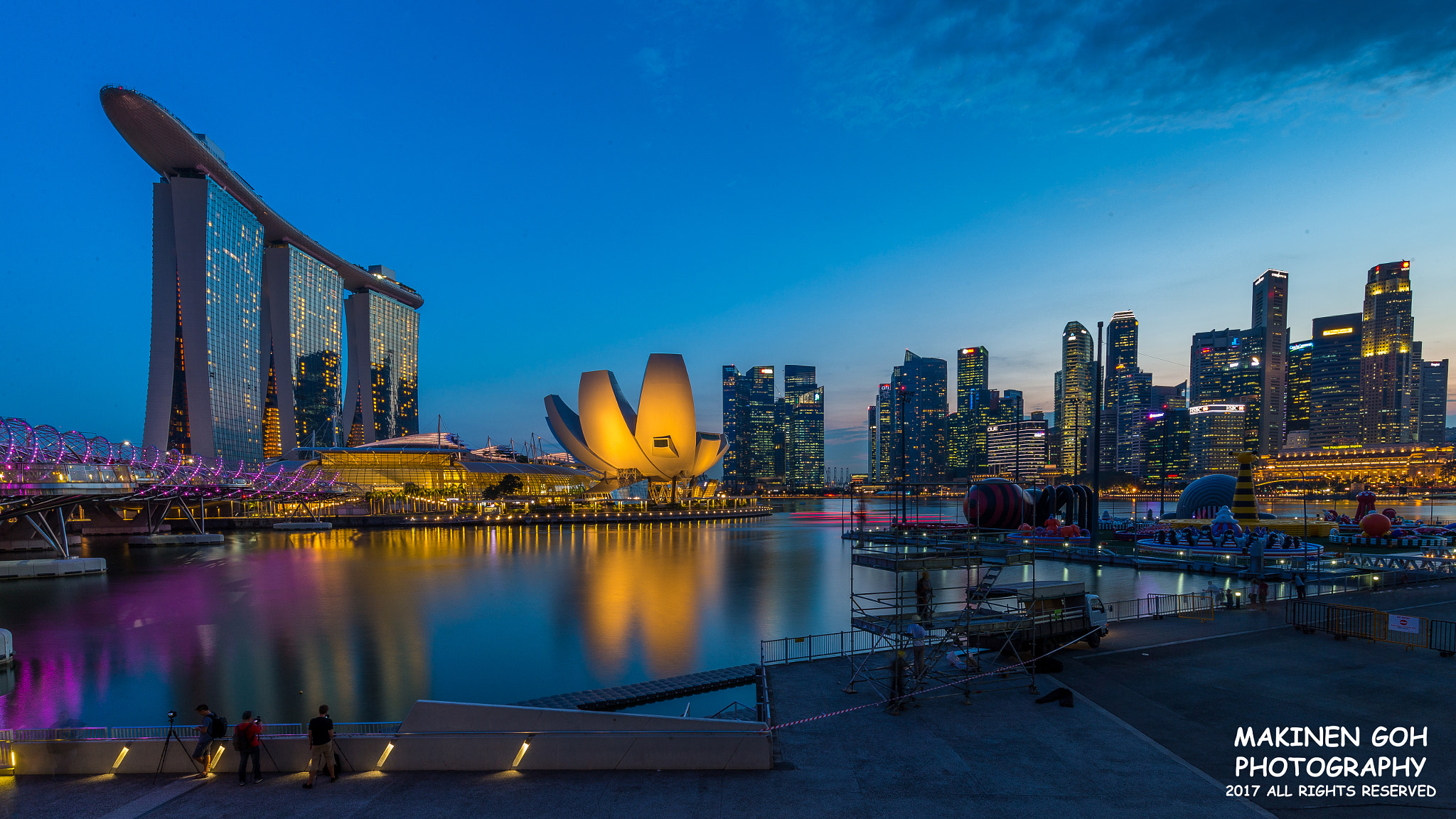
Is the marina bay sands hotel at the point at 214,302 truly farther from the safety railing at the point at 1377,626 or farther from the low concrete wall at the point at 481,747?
the safety railing at the point at 1377,626

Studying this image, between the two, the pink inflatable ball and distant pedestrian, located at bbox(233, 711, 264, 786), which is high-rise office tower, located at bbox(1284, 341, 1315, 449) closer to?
the pink inflatable ball

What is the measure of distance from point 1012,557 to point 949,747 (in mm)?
4152

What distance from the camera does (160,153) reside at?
65.6m

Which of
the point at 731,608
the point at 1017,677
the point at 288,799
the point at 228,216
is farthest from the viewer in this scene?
the point at 228,216

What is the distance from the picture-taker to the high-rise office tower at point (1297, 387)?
184750mm

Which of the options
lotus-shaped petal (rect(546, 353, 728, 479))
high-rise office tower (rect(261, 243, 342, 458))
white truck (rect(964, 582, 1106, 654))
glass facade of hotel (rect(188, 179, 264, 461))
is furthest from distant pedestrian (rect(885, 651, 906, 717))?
high-rise office tower (rect(261, 243, 342, 458))

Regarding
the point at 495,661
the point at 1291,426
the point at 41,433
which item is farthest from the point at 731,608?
the point at 1291,426

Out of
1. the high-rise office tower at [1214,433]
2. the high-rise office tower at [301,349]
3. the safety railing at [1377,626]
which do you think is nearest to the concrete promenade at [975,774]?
the safety railing at [1377,626]

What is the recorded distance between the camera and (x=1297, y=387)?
18712 cm

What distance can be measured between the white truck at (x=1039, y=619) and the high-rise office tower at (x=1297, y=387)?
719 feet

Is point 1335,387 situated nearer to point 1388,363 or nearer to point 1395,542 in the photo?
point 1388,363

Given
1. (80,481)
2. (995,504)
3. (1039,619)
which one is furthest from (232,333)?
(1039,619)

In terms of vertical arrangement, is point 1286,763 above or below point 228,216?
below

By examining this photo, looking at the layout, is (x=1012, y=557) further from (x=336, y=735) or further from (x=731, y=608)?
(x=731, y=608)
